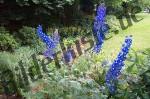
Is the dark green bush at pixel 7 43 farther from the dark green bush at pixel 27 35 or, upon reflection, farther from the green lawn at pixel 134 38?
the green lawn at pixel 134 38

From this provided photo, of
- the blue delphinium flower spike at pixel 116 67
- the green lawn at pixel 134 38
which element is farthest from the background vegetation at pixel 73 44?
the blue delphinium flower spike at pixel 116 67

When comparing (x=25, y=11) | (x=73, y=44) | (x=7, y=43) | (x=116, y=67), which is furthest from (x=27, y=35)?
(x=116, y=67)

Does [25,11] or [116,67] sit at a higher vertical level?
[25,11]

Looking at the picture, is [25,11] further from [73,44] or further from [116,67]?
[116,67]

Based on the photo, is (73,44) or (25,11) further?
(25,11)

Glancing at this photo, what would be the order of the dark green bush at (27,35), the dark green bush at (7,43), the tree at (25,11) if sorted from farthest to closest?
the tree at (25,11), the dark green bush at (27,35), the dark green bush at (7,43)

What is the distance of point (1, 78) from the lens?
6.90m

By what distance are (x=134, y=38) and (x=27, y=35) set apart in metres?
4.02

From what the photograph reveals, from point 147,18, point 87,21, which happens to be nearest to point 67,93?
point 87,21

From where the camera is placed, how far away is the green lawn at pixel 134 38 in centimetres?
1202

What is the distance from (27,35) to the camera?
38.5ft

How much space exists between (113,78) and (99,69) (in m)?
1.75

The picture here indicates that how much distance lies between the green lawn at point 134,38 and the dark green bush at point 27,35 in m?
2.16

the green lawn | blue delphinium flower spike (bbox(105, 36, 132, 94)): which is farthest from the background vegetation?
blue delphinium flower spike (bbox(105, 36, 132, 94))
